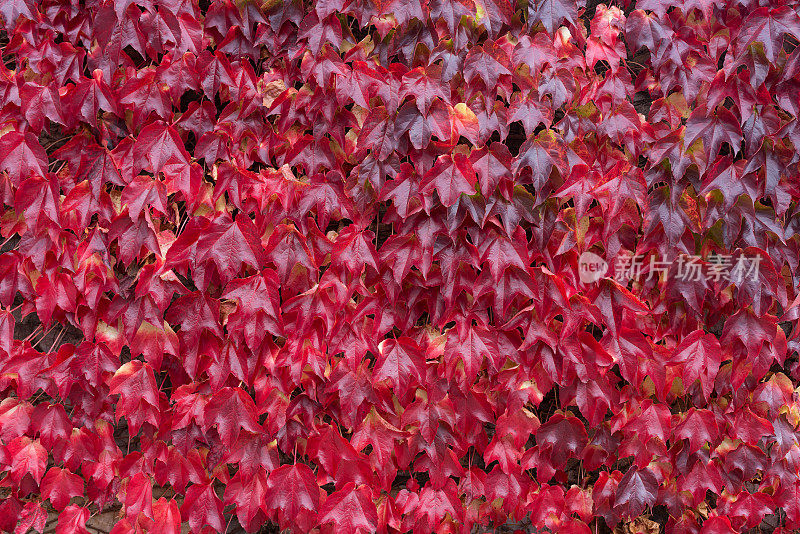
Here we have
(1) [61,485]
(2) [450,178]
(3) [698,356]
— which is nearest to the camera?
(2) [450,178]

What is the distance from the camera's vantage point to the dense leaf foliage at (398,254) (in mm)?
1468

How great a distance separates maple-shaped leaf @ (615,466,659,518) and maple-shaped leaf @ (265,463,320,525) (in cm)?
95

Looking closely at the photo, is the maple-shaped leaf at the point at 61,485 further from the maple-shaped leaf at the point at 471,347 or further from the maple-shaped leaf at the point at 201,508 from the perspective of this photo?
the maple-shaped leaf at the point at 471,347

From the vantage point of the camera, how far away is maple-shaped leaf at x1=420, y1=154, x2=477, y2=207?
1410 mm

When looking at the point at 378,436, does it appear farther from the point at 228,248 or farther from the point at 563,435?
the point at 228,248

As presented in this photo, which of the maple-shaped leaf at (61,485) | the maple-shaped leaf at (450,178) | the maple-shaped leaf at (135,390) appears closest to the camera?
the maple-shaped leaf at (450,178)

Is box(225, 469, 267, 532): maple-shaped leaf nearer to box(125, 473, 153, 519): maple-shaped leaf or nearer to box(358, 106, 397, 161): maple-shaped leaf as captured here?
box(125, 473, 153, 519): maple-shaped leaf

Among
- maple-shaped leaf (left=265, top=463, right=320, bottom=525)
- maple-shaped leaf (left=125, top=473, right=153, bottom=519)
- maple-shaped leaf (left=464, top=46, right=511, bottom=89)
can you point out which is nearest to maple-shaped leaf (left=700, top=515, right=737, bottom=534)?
maple-shaped leaf (left=265, top=463, right=320, bottom=525)

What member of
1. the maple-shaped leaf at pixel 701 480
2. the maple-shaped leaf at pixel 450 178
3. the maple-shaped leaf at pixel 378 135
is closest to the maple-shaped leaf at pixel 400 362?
the maple-shaped leaf at pixel 450 178

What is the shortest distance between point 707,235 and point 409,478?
4.13ft

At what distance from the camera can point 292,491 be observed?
156 cm

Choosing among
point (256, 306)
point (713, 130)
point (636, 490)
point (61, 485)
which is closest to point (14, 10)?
point (256, 306)

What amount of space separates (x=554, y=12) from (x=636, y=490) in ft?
4.79

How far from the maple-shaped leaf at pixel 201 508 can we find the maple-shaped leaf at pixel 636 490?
4.12 feet
